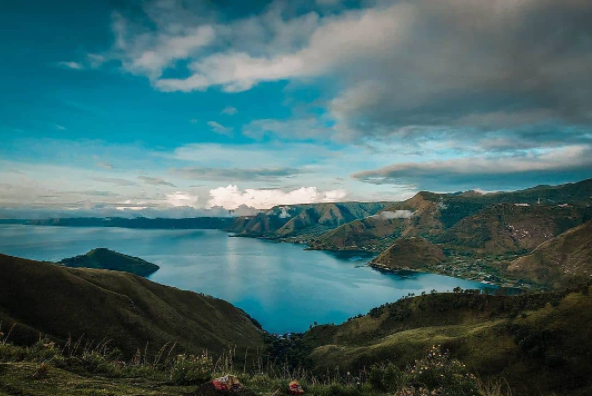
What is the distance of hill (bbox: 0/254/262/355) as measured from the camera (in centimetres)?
6662

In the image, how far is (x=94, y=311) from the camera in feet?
250

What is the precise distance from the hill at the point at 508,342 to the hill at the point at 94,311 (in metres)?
46.1

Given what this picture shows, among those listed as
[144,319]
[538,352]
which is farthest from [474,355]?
[144,319]

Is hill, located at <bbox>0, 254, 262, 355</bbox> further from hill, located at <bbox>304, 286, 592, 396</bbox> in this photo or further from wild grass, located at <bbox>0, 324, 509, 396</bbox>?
hill, located at <bbox>304, 286, 592, 396</bbox>

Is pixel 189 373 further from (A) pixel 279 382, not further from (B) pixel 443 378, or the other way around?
(B) pixel 443 378

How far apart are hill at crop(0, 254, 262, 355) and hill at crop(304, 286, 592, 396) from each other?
1816 inches

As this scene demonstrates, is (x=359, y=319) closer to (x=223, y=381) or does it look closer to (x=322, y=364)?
(x=322, y=364)

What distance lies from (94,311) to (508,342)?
357 feet

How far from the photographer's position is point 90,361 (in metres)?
18.2

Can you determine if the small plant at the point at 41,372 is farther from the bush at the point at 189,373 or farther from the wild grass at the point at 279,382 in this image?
the bush at the point at 189,373

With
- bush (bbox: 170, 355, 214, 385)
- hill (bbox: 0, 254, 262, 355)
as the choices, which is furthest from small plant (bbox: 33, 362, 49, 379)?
hill (bbox: 0, 254, 262, 355)

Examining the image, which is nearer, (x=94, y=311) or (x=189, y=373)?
(x=189, y=373)

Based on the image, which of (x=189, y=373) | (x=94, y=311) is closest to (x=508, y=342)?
(x=189, y=373)

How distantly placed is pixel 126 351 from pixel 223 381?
72258 mm
